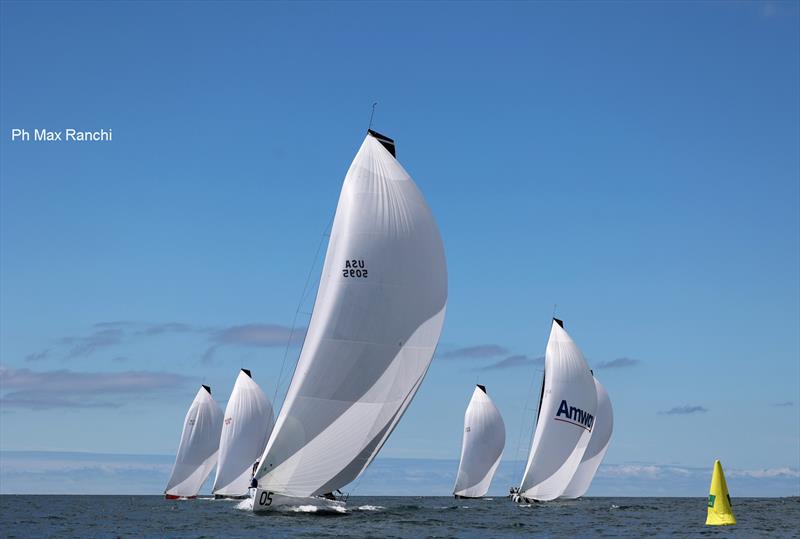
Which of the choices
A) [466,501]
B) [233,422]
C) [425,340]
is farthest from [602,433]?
[425,340]

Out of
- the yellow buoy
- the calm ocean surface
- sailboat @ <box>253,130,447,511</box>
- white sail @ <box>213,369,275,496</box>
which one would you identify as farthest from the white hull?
white sail @ <box>213,369,275,496</box>

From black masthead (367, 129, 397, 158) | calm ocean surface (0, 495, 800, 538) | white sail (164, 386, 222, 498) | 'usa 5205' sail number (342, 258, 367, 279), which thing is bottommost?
calm ocean surface (0, 495, 800, 538)

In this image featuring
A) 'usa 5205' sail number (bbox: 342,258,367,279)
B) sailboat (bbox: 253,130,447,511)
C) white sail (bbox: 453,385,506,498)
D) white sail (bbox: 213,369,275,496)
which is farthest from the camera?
white sail (bbox: 453,385,506,498)

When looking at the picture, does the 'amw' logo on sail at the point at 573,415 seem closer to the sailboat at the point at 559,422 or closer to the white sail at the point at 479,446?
the sailboat at the point at 559,422

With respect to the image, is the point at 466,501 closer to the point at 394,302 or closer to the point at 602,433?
the point at 602,433

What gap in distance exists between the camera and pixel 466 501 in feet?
306

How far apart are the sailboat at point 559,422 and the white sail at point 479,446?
22618 mm

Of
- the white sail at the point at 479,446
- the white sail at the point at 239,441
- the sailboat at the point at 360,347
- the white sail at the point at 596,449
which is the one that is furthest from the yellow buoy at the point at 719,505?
the white sail at the point at 479,446

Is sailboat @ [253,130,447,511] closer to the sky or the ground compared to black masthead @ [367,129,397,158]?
closer to the ground

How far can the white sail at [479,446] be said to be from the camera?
3455 inches

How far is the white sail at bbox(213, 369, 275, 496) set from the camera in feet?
245

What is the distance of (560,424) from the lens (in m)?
62.8

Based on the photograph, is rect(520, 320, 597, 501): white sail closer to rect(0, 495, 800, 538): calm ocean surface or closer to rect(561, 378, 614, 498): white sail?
rect(0, 495, 800, 538): calm ocean surface

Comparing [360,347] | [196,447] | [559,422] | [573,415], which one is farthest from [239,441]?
[360,347]
